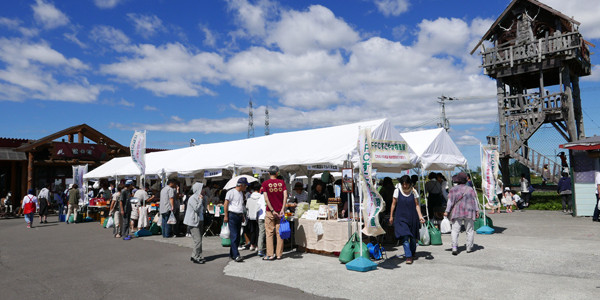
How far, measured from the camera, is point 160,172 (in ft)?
47.4

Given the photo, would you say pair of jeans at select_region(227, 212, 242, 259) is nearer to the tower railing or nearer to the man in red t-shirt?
the man in red t-shirt

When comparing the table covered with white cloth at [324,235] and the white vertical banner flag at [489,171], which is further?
the white vertical banner flag at [489,171]

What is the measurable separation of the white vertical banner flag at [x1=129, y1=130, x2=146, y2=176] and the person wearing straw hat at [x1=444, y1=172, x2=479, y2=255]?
9355 millimetres

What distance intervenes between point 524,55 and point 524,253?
16.3m

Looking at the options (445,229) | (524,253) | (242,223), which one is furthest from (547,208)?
(242,223)

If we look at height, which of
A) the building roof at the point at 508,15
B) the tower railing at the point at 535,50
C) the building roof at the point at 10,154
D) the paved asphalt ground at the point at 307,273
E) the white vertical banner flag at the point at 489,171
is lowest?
the paved asphalt ground at the point at 307,273

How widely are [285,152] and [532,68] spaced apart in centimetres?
1595

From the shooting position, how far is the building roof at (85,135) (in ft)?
73.4

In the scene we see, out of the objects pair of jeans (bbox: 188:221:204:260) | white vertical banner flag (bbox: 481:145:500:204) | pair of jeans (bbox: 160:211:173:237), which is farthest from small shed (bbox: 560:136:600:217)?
pair of jeans (bbox: 160:211:173:237)

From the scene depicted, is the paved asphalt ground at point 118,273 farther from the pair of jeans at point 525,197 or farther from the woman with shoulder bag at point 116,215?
the pair of jeans at point 525,197

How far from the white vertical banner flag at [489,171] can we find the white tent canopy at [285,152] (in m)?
2.57

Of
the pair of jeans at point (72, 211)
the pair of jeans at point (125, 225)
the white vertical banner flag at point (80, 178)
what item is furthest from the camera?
the white vertical banner flag at point (80, 178)

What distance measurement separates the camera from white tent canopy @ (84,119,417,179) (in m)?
9.42

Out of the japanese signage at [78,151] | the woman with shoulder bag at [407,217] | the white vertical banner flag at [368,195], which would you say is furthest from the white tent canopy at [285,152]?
the japanese signage at [78,151]
